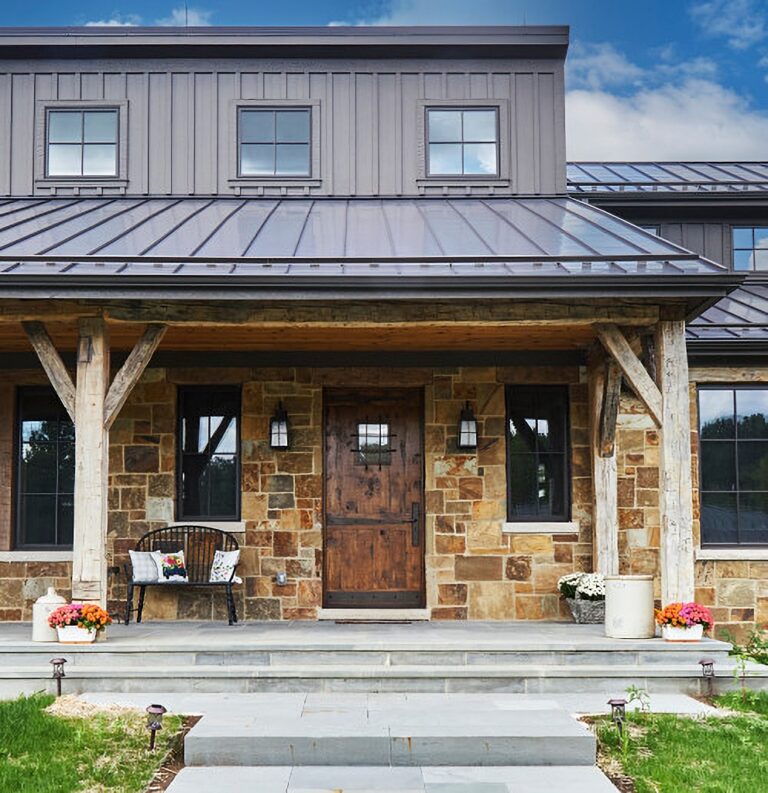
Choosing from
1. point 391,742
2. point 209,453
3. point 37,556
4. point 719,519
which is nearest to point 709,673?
point 391,742

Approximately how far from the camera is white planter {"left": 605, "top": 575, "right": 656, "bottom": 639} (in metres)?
7.57

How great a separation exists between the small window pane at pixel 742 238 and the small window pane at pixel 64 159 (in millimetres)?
7113

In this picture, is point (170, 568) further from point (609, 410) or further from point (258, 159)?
point (258, 159)

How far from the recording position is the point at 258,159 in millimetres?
10875

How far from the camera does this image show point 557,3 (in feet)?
206

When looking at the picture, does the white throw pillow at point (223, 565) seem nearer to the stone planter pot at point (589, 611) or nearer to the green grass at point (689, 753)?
the stone planter pot at point (589, 611)

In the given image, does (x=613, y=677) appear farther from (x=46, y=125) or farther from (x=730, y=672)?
(x=46, y=125)

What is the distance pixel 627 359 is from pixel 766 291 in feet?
13.9

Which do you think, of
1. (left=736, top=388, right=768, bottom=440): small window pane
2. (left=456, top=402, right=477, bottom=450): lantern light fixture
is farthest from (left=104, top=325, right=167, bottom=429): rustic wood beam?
(left=736, top=388, right=768, bottom=440): small window pane

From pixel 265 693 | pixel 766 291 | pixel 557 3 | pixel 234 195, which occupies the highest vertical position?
pixel 557 3

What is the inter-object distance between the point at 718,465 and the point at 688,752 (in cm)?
471

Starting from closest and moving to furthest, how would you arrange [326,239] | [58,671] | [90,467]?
[58,671] < [90,467] < [326,239]

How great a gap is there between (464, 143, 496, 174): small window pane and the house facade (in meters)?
0.02

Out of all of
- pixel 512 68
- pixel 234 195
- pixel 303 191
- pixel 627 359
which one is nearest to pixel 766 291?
pixel 512 68
